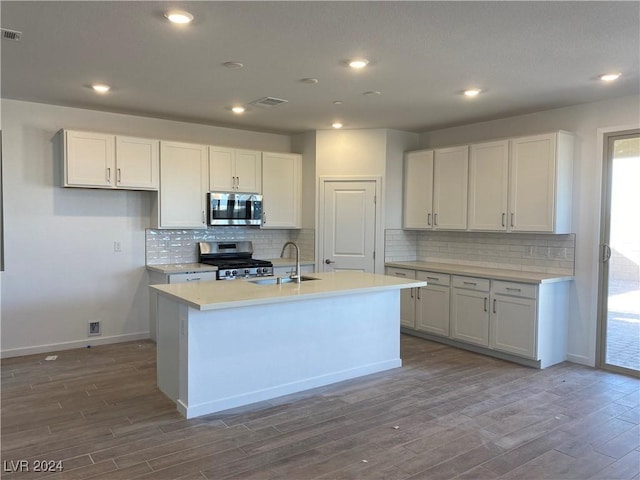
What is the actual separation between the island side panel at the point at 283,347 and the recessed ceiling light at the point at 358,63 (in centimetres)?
193

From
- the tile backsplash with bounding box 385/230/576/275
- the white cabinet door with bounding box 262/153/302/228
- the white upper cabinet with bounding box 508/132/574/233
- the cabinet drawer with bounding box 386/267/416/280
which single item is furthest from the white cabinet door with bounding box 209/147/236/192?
the white upper cabinet with bounding box 508/132/574/233

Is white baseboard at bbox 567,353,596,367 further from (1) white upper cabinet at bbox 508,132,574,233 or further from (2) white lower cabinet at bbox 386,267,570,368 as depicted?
(1) white upper cabinet at bbox 508,132,574,233

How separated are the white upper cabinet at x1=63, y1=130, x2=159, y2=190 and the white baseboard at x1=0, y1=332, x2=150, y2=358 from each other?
1.75 metres

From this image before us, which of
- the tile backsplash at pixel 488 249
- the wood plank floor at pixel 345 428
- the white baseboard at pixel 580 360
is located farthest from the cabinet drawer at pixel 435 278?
the white baseboard at pixel 580 360

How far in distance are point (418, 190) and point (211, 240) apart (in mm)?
2796

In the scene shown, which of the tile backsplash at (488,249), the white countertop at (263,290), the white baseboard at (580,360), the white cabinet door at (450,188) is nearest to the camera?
the white countertop at (263,290)

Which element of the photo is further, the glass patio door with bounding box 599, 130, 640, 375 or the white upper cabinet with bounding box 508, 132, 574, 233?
the white upper cabinet with bounding box 508, 132, 574, 233

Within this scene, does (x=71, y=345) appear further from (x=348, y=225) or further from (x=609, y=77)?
(x=609, y=77)

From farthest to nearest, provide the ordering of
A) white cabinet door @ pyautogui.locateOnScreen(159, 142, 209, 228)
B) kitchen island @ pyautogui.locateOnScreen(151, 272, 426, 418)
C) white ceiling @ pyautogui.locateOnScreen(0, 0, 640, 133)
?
1. white cabinet door @ pyautogui.locateOnScreen(159, 142, 209, 228)
2. kitchen island @ pyautogui.locateOnScreen(151, 272, 426, 418)
3. white ceiling @ pyautogui.locateOnScreen(0, 0, 640, 133)

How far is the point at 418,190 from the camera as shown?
6188 millimetres

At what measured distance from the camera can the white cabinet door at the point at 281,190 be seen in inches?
248

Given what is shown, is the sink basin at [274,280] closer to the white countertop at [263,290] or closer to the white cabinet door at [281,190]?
the white countertop at [263,290]

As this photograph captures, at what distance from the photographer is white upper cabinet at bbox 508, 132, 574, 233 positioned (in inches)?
187

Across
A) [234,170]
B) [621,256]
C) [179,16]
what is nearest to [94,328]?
[234,170]
